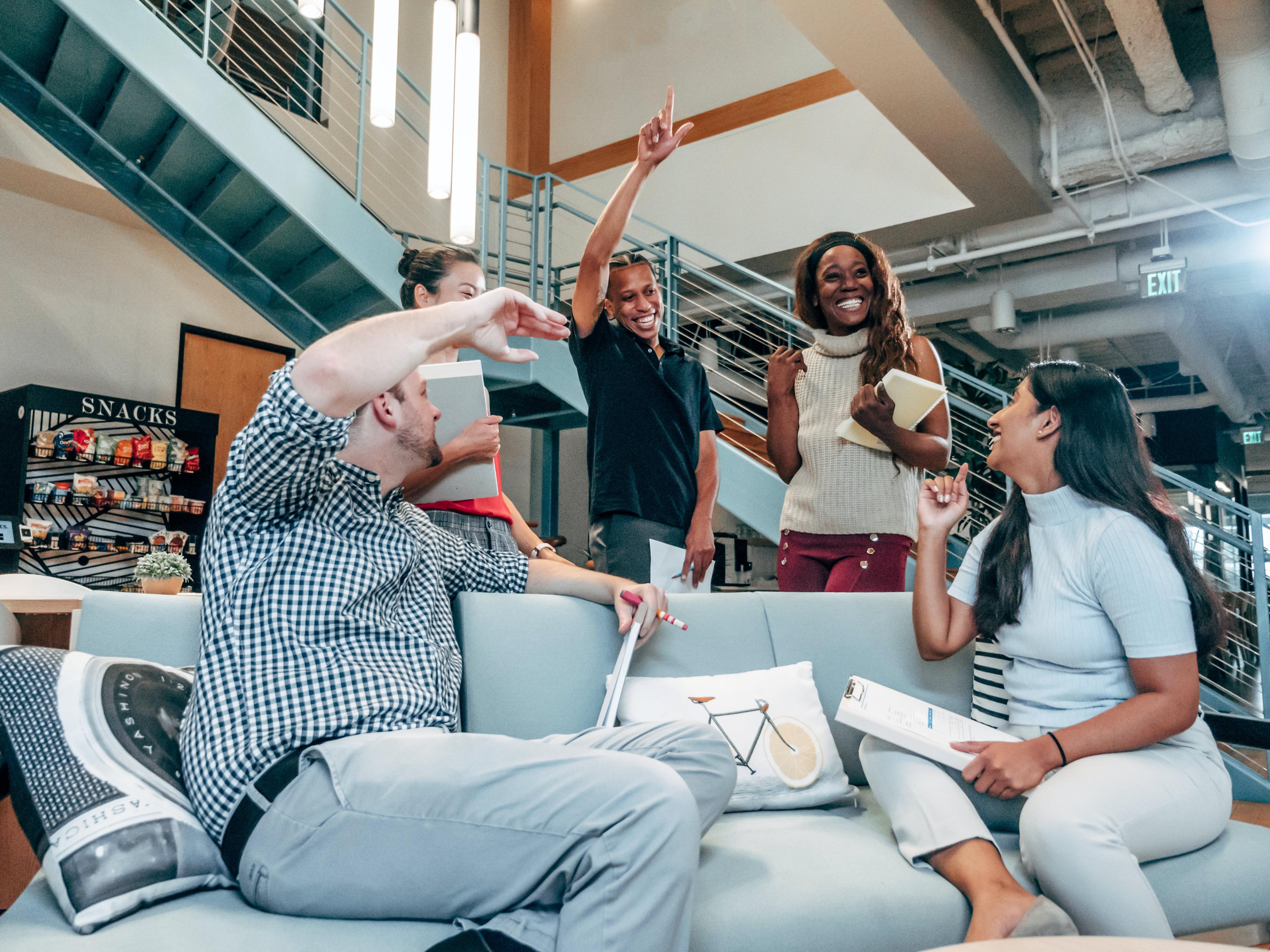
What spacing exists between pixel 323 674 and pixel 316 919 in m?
0.30

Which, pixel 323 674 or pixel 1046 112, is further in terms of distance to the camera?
pixel 1046 112

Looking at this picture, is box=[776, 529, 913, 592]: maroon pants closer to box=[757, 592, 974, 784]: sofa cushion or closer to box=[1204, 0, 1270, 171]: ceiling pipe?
box=[757, 592, 974, 784]: sofa cushion

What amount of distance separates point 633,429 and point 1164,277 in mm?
4616

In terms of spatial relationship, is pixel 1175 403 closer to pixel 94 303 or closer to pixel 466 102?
pixel 466 102

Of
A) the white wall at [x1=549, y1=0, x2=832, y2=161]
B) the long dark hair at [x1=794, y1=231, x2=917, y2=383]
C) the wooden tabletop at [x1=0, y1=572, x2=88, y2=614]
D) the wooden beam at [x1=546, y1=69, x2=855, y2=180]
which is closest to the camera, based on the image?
the wooden tabletop at [x1=0, y1=572, x2=88, y2=614]

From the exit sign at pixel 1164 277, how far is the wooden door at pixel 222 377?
5.80m

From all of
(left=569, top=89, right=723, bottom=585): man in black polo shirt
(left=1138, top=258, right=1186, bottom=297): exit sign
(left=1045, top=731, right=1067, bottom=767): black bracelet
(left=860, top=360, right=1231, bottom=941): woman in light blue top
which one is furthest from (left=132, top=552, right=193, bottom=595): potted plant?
(left=1138, top=258, right=1186, bottom=297): exit sign

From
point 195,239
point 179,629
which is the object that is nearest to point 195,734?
point 179,629

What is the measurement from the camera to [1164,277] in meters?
5.33

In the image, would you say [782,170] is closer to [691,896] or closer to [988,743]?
[988,743]

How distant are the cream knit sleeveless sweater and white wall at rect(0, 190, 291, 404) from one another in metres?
5.21

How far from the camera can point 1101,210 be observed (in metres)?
5.37

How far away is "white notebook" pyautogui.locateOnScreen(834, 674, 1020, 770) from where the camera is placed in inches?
60.0

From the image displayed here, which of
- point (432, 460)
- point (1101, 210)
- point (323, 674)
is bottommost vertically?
point (323, 674)
